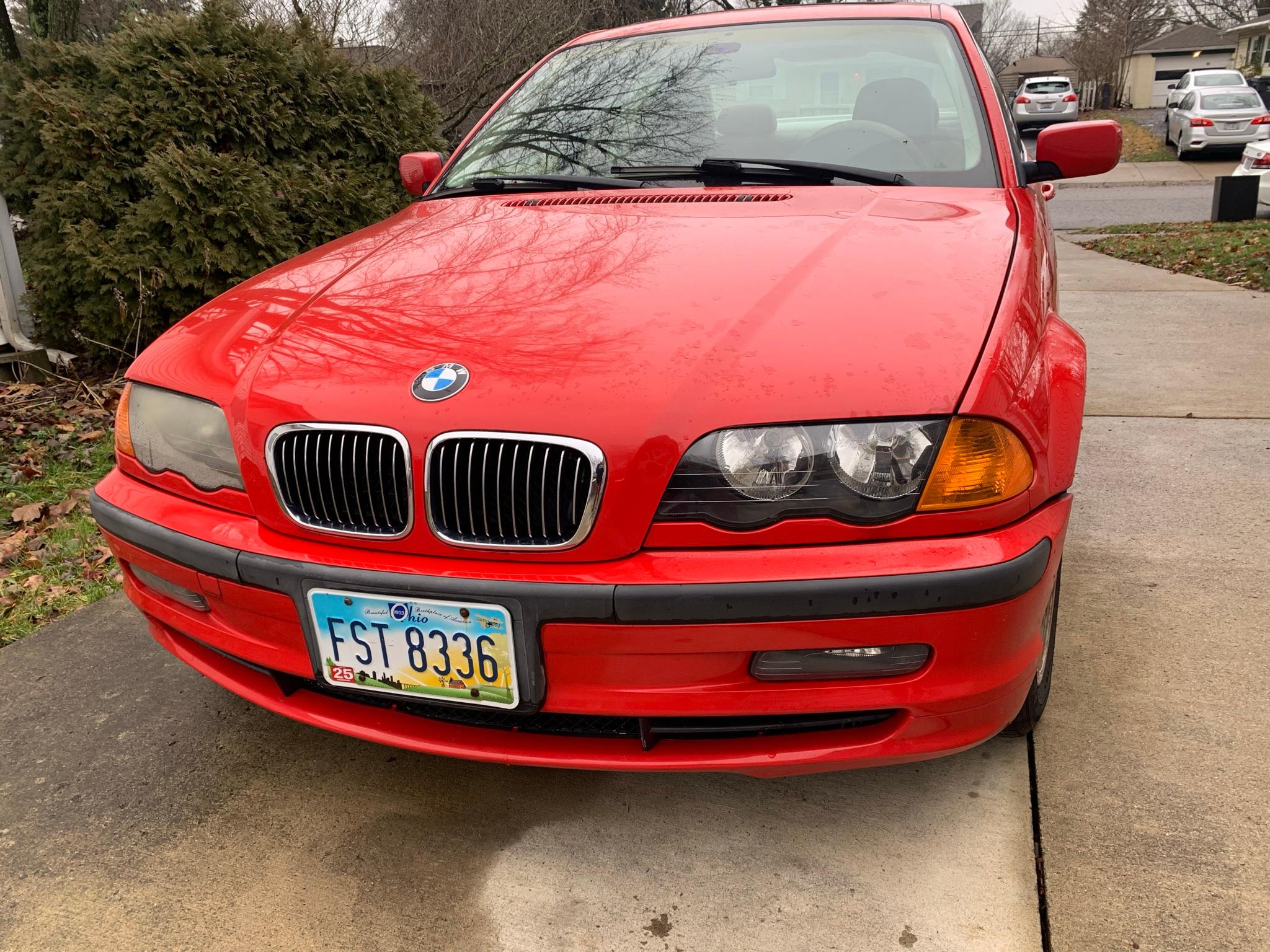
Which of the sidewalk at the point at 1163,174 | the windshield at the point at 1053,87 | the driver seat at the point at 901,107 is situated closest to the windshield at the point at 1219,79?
the sidewalk at the point at 1163,174

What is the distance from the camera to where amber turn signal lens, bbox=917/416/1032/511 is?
1604 mm

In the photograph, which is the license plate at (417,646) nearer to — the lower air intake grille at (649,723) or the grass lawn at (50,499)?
the lower air intake grille at (649,723)

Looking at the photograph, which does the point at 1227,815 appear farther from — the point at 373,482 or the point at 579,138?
the point at 579,138

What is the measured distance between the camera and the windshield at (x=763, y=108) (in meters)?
2.63

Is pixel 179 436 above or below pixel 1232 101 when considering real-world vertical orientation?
above

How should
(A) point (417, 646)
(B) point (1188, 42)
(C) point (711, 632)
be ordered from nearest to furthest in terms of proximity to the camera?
(C) point (711, 632) < (A) point (417, 646) < (B) point (1188, 42)

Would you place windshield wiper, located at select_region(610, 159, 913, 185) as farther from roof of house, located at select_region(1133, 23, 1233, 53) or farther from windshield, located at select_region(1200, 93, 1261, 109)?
roof of house, located at select_region(1133, 23, 1233, 53)

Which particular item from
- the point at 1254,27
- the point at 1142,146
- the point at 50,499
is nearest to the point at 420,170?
the point at 50,499

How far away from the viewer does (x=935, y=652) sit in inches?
63.7

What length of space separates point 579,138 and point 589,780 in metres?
1.76

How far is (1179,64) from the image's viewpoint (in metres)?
51.0

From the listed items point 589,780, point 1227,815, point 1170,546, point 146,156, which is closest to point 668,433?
point 589,780

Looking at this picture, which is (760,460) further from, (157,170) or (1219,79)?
(1219,79)

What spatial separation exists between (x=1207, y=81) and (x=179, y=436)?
3147cm
